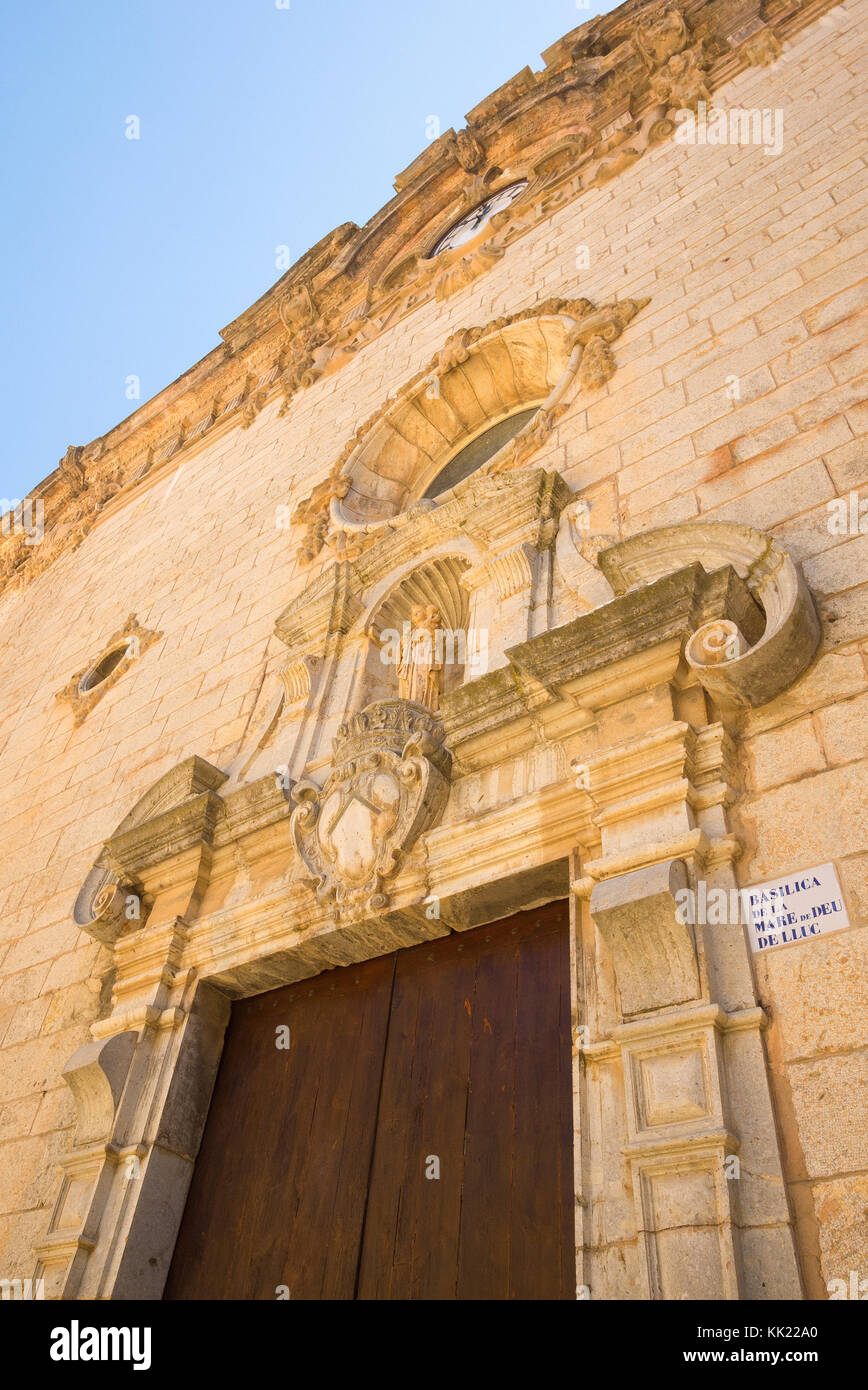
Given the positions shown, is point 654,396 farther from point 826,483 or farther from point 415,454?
point 415,454

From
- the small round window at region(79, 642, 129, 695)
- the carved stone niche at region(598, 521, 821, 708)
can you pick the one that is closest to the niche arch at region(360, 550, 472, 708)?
the carved stone niche at region(598, 521, 821, 708)

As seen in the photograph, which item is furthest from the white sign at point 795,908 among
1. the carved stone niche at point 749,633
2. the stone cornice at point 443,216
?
the stone cornice at point 443,216

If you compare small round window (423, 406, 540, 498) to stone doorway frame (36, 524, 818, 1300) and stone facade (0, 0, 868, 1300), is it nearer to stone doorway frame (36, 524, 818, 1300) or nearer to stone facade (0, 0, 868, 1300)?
stone facade (0, 0, 868, 1300)

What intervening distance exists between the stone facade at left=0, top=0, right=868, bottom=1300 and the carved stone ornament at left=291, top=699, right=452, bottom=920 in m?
0.02

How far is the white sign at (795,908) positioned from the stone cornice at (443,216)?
7.35 metres

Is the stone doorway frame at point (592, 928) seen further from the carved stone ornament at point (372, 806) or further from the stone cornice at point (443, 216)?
the stone cornice at point (443, 216)

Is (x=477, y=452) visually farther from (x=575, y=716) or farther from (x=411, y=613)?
(x=575, y=716)

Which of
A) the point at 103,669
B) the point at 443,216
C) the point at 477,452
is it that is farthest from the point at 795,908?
the point at 443,216

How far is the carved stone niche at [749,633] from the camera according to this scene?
338 centimetres

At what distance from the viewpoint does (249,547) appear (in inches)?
331

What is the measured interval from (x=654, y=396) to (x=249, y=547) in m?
4.12

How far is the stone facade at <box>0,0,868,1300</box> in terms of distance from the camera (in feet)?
9.25

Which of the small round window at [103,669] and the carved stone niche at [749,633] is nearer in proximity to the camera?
the carved stone niche at [749,633]

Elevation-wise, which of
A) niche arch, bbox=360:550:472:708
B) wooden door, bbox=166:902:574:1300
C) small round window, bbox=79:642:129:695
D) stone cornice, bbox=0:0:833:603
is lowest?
wooden door, bbox=166:902:574:1300
